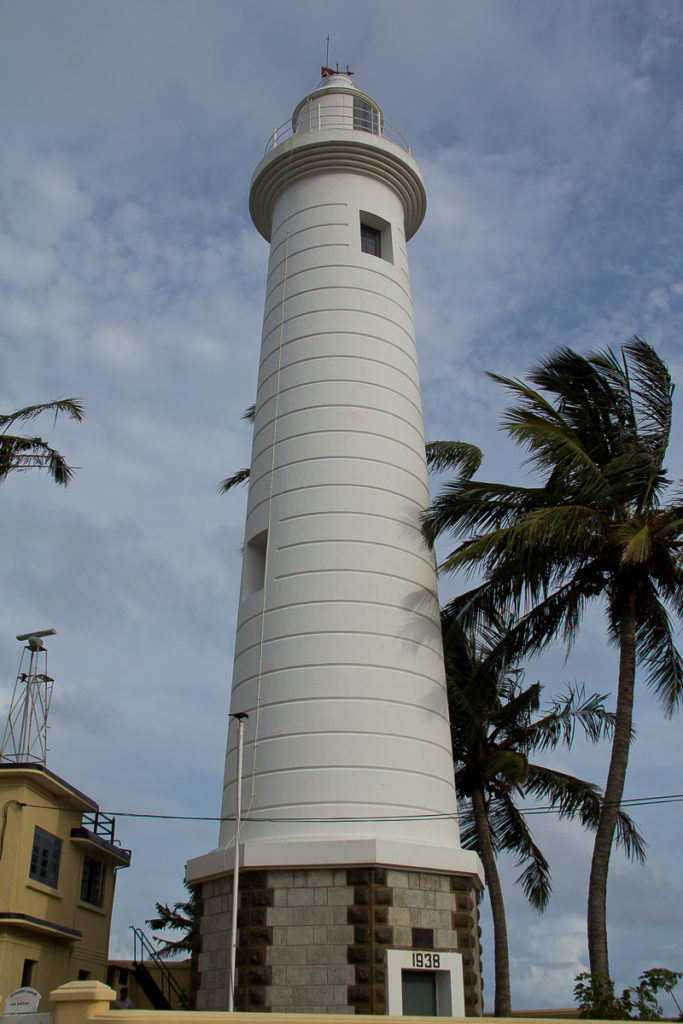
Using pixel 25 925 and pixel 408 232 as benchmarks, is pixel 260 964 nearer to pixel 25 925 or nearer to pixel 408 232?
pixel 25 925

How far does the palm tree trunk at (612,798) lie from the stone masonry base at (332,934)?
211cm

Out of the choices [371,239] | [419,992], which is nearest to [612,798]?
[419,992]

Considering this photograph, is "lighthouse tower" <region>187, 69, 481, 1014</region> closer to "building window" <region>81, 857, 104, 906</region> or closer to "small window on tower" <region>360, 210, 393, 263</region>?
"small window on tower" <region>360, 210, 393, 263</region>

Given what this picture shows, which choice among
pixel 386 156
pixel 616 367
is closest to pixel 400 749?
pixel 616 367

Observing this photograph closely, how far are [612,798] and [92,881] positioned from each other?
49.0 feet

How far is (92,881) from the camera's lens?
2539 centimetres

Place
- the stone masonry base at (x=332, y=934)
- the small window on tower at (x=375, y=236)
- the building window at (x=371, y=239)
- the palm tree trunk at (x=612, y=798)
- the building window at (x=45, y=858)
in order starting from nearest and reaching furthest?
the stone masonry base at (x=332, y=934) → the palm tree trunk at (x=612, y=798) → the building window at (x=45, y=858) → the small window on tower at (x=375, y=236) → the building window at (x=371, y=239)

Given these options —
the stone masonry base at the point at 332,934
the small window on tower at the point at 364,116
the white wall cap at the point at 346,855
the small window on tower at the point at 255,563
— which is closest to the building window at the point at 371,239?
the small window on tower at the point at 364,116

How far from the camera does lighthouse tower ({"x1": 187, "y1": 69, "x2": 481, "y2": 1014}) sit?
14844 millimetres

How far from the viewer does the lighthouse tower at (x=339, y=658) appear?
48.7ft

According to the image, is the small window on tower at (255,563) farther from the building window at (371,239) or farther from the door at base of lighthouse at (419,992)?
the building window at (371,239)

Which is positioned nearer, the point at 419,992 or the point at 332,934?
the point at 332,934

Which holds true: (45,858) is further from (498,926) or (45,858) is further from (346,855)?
(498,926)

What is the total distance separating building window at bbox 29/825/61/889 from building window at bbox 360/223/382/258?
15.0m
